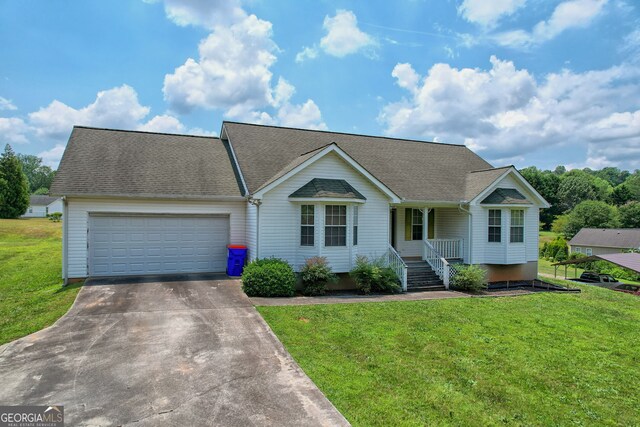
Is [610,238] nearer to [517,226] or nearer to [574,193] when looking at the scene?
[574,193]

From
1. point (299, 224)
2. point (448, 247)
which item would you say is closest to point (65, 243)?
point (299, 224)

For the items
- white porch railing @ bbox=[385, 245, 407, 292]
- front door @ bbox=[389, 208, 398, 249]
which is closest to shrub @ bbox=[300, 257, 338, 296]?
white porch railing @ bbox=[385, 245, 407, 292]

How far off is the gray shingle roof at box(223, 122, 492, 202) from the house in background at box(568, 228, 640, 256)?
132 ft

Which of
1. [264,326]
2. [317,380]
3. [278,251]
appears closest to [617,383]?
[317,380]

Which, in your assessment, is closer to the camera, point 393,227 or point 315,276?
point 315,276

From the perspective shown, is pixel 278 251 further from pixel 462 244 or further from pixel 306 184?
pixel 462 244

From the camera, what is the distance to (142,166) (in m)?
15.5

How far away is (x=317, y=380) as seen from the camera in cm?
629

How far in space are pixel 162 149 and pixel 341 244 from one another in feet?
30.6

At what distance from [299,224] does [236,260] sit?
2.84m

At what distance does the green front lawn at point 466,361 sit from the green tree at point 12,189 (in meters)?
56.7

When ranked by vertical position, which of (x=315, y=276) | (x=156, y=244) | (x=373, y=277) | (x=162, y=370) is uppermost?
(x=156, y=244)

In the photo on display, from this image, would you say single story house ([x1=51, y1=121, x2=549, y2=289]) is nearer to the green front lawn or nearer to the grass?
the grass

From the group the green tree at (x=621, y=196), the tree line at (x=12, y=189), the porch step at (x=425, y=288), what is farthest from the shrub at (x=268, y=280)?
the green tree at (x=621, y=196)
